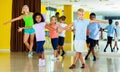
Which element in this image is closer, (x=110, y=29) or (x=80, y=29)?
(x=80, y=29)

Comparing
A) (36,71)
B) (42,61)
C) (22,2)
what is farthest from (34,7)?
(36,71)

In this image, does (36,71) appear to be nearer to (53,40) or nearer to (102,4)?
(53,40)

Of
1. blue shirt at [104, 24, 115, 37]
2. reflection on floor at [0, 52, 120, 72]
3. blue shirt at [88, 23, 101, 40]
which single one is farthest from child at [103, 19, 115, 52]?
reflection on floor at [0, 52, 120, 72]

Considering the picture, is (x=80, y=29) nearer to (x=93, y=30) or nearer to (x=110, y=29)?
(x=93, y=30)

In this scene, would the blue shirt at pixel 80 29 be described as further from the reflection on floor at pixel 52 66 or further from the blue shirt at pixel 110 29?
the blue shirt at pixel 110 29

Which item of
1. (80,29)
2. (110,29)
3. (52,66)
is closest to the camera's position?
(80,29)

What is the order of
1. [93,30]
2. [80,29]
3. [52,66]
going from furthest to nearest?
[93,30] → [52,66] → [80,29]

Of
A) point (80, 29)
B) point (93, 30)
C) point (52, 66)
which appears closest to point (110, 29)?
point (93, 30)

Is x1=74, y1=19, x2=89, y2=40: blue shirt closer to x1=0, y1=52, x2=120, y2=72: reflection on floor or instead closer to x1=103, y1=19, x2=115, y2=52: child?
x1=0, y1=52, x2=120, y2=72: reflection on floor

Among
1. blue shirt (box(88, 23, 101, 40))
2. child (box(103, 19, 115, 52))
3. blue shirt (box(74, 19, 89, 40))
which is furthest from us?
child (box(103, 19, 115, 52))

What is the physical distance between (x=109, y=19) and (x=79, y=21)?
3.79 m

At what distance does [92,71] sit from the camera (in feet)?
22.4

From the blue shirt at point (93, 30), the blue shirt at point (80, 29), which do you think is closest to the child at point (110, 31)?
the blue shirt at point (93, 30)

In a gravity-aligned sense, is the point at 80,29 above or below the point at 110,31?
above
